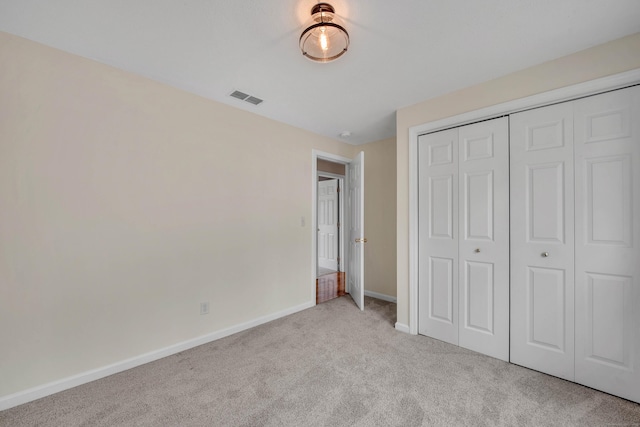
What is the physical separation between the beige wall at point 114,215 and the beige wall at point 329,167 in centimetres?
178

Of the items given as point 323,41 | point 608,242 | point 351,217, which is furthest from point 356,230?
point 323,41

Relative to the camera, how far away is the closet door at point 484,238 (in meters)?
2.32

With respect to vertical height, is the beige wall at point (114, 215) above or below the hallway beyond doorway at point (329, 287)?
above

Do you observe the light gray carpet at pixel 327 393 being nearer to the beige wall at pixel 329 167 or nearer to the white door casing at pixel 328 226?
the beige wall at pixel 329 167

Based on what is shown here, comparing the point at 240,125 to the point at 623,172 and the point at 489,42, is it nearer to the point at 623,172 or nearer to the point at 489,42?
the point at 489,42

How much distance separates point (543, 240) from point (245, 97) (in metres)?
2.93

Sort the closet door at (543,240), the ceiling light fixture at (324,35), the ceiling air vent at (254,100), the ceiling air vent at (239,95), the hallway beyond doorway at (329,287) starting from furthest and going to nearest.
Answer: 1. the hallway beyond doorway at (329,287)
2. the ceiling air vent at (254,100)
3. the ceiling air vent at (239,95)
4. the closet door at (543,240)
5. the ceiling light fixture at (324,35)

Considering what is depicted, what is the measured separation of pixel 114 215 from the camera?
2158mm

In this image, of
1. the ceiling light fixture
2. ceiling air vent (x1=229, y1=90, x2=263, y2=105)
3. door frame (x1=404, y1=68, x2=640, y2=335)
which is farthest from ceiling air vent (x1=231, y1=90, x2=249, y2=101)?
door frame (x1=404, y1=68, x2=640, y2=335)

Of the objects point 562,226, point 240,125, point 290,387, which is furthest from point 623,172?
point 240,125

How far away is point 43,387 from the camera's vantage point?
1.85 metres

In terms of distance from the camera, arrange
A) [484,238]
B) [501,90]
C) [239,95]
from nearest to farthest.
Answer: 1. [501,90]
2. [484,238]
3. [239,95]

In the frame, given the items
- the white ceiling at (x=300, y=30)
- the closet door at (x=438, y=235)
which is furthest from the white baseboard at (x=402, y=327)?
the white ceiling at (x=300, y=30)

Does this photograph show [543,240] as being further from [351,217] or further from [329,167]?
[329,167]
